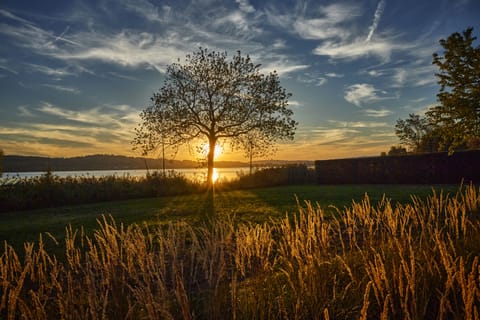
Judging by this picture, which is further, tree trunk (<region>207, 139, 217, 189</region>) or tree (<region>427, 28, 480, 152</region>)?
tree trunk (<region>207, 139, 217, 189</region>)

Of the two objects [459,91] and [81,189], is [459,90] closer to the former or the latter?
[459,91]

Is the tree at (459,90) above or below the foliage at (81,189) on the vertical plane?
above

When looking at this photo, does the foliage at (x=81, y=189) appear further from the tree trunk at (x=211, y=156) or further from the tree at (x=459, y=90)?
the tree at (x=459, y=90)

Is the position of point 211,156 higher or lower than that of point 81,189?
higher

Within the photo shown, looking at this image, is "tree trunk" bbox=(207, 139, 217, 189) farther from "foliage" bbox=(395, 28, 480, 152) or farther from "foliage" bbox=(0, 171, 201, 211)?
"foliage" bbox=(395, 28, 480, 152)

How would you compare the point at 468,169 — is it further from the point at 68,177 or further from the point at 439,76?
the point at 68,177

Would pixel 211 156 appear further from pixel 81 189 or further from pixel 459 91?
pixel 459 91

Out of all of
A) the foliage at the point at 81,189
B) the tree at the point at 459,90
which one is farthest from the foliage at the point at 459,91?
the foliage at the point at 81,189

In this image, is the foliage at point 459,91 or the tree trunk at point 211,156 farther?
the tree trunk at point 211,156

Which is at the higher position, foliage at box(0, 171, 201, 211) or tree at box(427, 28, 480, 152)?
tree at box(427, 28, 480, 152)

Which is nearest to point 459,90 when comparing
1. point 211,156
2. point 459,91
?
point 459,91

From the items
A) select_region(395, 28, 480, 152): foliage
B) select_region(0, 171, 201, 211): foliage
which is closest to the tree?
select_region(395, 28, 480, 152): foliage

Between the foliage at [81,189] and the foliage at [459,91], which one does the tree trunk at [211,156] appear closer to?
the foliage at [81,189]

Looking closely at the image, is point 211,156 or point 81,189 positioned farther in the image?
point 211,156
